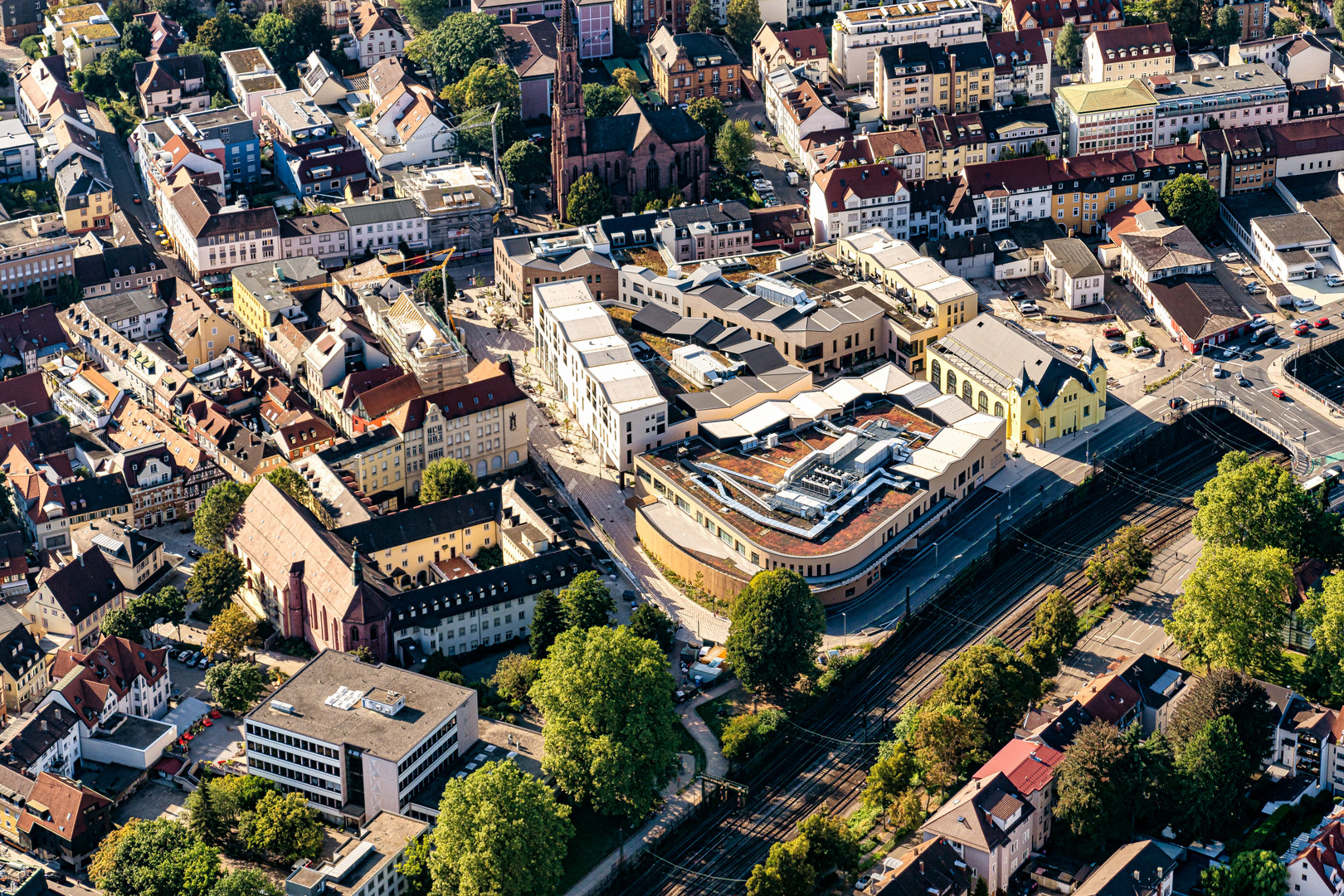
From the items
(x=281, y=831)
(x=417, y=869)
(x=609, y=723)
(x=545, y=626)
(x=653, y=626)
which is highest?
(x=609, y=723)

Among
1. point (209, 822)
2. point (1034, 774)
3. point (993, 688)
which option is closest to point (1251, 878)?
point (1034, 774)

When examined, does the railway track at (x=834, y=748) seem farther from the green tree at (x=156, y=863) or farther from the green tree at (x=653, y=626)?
the green tree at (x=156, y=863)

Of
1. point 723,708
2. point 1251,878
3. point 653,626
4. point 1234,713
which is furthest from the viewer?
point 653,626

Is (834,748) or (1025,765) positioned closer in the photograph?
(1025,765)

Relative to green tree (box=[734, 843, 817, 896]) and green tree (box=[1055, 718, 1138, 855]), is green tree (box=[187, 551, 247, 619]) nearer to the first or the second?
green tree (box=[734, 843, 817, 896])

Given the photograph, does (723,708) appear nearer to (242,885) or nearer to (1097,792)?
(1097,792)

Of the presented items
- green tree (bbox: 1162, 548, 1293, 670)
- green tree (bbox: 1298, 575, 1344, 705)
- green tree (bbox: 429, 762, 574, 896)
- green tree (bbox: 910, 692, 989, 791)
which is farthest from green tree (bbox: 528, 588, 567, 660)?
green tree (bbox: 1298, 575, 1344, 705)

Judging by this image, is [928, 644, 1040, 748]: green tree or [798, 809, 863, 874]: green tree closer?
[798, 809, 863, 874]: green tree
